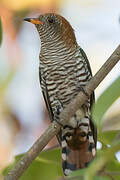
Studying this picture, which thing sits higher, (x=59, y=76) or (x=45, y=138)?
(x=45, y=138)

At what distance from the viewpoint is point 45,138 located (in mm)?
2107

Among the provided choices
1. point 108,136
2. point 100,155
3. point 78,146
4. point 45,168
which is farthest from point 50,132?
point 78,146

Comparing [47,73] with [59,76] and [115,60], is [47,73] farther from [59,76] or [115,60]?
[115,60]

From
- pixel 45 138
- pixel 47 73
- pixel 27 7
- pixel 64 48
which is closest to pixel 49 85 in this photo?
pixel 47 73

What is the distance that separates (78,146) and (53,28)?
1177mm

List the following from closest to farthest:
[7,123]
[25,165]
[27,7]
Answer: [25,165]
[27,7]
[7,123]

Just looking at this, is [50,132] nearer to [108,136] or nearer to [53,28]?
[108,136]

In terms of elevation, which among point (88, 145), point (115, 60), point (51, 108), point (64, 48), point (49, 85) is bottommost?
point (88, 145)

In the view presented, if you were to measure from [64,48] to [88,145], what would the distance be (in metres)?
0.94

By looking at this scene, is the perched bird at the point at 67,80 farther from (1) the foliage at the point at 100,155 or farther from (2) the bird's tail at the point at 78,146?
(1) the foliage at the point at 100,155

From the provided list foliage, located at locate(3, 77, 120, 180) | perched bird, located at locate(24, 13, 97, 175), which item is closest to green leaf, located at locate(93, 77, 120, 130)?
foliage, located at locate(3, 77, 120, 180)

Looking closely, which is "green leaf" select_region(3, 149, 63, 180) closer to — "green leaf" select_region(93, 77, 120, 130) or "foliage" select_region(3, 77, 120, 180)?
"foliage" select_region(3, 77, 120, 180)

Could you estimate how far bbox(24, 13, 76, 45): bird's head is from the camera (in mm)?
3662

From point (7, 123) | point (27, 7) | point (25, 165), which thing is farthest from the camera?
point (7, 123)
